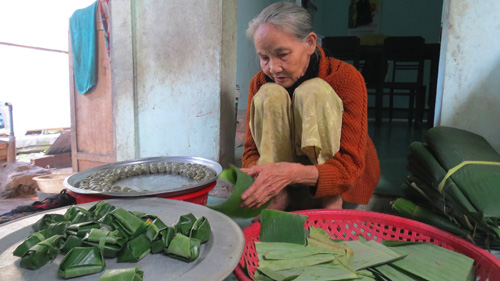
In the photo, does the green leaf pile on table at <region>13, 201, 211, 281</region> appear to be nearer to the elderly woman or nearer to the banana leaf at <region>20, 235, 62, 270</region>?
the banana leaf at <region>20, 235, 62, 270</region>

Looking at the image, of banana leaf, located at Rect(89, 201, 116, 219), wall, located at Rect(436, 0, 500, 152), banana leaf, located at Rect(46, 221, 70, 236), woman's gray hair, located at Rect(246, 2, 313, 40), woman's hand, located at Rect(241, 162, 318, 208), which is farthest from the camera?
wall, located at Rect(436, 0, 500, 152)

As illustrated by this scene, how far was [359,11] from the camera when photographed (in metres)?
7.55

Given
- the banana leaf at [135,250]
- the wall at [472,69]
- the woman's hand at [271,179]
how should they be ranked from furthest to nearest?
the wall at [472,69] → the woman's hand at [271,179] → the banana leaf at [135,250]

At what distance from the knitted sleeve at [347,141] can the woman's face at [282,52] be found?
5.8 inches

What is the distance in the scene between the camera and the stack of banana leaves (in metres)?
1.15

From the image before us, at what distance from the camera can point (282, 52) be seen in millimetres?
1440

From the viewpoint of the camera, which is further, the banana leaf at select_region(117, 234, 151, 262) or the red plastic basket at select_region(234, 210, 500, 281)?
the red plastic basket at select_region(234, 210, 500, 281)

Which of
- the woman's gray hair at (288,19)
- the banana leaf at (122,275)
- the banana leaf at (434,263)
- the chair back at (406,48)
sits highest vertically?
the chair back at (406,48)

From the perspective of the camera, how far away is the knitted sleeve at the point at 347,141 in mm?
1330

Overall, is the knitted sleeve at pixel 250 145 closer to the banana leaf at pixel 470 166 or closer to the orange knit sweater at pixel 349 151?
the orange knit sweater at pixel 349 151

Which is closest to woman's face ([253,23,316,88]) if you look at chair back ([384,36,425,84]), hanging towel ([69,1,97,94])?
chair back ([384,36,425,84])

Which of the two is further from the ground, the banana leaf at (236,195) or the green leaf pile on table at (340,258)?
the banana leaf at (236,195)

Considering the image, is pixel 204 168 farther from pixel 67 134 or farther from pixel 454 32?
pixel 67 134

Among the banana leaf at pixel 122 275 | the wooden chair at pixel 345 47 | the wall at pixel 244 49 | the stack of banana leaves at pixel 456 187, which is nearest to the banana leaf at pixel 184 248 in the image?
the banana leaf at pixel 122 275
